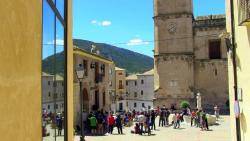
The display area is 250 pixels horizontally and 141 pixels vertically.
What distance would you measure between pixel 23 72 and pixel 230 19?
35.0ft

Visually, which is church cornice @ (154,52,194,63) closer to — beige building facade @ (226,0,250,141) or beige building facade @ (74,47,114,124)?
beige building facade @ (74,47,114,124)

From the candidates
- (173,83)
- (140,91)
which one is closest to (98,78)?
(173,83)

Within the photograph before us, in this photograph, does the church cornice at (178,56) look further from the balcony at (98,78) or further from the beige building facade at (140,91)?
the beige building facade at (140,91)

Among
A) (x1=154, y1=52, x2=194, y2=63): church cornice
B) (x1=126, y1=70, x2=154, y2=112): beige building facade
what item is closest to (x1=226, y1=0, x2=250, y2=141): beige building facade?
(x1=154, y1=52, x2=194, y2=63): church cornice

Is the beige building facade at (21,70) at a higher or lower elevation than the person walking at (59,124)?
higher

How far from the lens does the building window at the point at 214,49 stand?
155 ft

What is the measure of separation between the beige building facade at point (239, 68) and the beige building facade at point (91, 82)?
51.1 ft

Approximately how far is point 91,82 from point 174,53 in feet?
57.1

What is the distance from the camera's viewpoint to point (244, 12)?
9.64m

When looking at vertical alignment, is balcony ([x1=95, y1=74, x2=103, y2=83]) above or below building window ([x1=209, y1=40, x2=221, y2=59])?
below

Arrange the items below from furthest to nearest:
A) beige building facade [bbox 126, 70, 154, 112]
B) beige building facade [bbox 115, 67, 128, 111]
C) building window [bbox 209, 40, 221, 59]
A: 1. beige building facade [bbox 115, 67, 128, 111]
2. beige building facade [bbox 126, 70, 154, 112]
3. building window [bbox 209, 40, 221, 59]

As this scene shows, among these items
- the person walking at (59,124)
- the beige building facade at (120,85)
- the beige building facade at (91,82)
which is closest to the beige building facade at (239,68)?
the person walking at (59,124)

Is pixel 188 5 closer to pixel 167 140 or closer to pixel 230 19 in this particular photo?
pixel 167 140

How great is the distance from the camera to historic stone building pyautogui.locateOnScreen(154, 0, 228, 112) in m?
45.5
